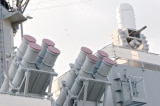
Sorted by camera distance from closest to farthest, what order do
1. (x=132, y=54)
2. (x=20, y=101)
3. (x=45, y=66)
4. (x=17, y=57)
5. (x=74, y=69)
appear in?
1. (x=20, y=101)
2. (x=45, y=66)
3. (x=17, y=57)
4. (x=74, y=69)
5. (x=132, y=54)

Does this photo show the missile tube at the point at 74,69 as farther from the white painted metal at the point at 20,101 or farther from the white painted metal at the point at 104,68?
the white painted metal at the point at 20,101

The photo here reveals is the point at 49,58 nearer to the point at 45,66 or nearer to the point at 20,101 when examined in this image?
the point at 45,66

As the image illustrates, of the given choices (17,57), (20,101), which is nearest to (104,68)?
(17,57)

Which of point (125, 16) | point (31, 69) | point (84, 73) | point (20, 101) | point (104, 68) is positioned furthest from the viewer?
point (125, 16)

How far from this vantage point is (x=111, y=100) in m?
20.7

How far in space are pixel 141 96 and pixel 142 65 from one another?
7.36 feet


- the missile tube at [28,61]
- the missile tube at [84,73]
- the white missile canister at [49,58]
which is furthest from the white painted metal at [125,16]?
the missile tube at [28,61]

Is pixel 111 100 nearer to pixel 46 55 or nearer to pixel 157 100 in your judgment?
pixel 157 100

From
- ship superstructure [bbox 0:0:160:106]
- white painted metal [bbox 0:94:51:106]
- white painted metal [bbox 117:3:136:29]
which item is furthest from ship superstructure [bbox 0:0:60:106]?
white painted metal [bbox 117:3:136:29]

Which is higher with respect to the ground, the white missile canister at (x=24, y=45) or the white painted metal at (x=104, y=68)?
the white missile canister at (x=24, y=45)

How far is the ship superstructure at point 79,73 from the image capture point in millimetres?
17594

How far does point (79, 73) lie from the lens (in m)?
19.1

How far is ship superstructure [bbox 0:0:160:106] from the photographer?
17594 mm

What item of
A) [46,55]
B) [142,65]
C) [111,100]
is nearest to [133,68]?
[142,65]
